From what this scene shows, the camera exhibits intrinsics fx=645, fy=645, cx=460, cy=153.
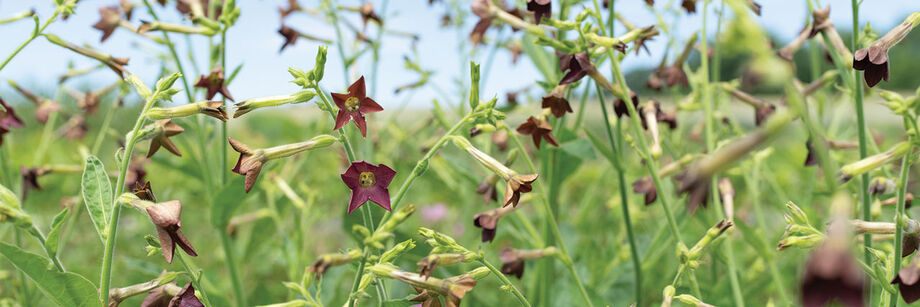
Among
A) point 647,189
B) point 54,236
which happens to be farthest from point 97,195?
point 647,189

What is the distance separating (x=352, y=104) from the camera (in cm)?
114

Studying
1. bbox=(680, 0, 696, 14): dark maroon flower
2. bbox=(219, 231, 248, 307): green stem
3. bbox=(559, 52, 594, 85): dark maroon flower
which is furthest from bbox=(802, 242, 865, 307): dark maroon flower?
bbox=(219, 231, 248, 307): green stem

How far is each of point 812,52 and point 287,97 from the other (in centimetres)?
195

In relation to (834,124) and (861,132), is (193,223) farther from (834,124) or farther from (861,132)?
(861,132)

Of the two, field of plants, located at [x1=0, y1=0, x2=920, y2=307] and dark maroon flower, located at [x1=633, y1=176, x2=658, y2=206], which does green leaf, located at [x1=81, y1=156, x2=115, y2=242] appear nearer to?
field of plants, located at [x1=0, y1=0, x2=920, y2=307]

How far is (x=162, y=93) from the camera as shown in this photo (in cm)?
109

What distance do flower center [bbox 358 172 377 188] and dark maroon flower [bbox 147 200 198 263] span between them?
0.29 m

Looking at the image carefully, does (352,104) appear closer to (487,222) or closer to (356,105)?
(356,105)

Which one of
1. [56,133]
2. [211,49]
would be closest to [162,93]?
[211,49]

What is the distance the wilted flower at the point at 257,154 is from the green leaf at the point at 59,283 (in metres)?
0.29

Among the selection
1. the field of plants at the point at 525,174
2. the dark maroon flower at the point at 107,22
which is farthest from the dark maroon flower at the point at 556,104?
the dark maroon flower at the point at 107,22

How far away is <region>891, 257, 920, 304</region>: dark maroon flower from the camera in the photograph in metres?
0.87

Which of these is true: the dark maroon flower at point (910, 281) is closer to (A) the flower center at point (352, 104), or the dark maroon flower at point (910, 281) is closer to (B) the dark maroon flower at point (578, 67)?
(B) the dark maroon flower at point (578, 67)

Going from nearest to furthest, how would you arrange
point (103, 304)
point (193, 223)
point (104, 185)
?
point (103, 304), point (104, 185), point (193, 223)
